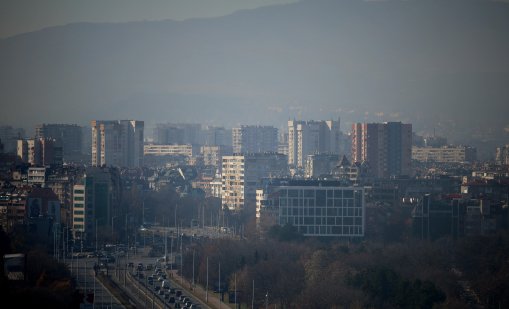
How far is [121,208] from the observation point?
5034 centimetres

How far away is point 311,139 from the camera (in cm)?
9200

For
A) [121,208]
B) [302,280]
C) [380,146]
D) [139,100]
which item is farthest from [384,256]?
[139,100]

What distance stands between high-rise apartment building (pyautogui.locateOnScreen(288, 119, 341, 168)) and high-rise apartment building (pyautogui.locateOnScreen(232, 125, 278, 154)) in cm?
869

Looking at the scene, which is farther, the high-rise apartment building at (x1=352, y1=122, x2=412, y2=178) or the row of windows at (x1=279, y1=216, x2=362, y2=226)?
the high-rise apartment building at (x1=352, y1=122, x2=412, y2=178)

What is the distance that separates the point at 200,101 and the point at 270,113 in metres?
20.6

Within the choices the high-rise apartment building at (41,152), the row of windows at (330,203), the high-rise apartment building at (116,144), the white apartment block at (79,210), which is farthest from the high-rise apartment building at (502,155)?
the white apartment block at (79,210)

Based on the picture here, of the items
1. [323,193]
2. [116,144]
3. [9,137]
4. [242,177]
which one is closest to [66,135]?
[9,137]

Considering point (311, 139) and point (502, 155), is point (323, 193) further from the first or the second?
point (311, 139)

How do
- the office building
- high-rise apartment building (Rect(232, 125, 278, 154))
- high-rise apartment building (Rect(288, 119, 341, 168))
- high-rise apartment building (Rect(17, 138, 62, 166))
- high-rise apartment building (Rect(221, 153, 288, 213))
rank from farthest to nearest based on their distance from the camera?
high-rise apartment building (Rect(232, 125, 278, 154)), high-rise apartment building (Rect(288, 119, 341, 168)), high-rise apartment building (Rect(17, 138, 62, 166)), the office building, high-rise apartment building (Rect(221, 153, 288, 213))

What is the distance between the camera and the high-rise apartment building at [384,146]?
68562 millimetres

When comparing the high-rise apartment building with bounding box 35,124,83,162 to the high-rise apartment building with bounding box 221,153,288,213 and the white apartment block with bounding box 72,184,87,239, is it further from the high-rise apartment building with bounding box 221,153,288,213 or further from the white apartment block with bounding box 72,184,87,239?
the white apartment block with bounding box 72,184,87,239

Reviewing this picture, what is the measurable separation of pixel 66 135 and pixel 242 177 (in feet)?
129

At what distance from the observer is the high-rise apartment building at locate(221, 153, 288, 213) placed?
5659cm

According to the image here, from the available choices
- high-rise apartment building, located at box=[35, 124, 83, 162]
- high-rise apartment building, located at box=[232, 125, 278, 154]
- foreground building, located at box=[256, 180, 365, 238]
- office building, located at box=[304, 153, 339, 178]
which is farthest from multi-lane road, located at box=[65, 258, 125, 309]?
high-rise apartment building, located at box=[232, 125, 278, 154]
